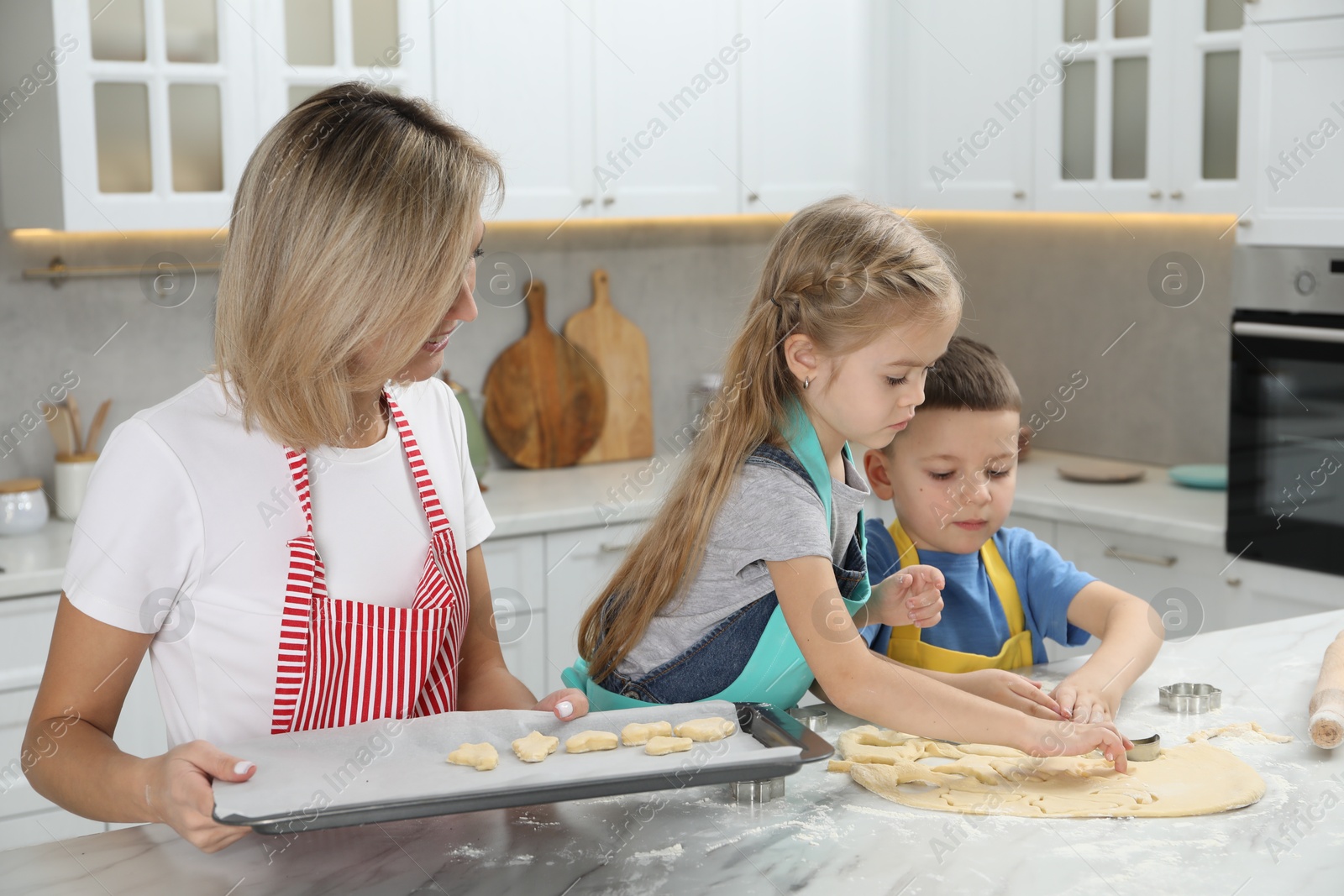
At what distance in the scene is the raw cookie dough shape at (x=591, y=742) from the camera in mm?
990

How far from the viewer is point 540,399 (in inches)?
122

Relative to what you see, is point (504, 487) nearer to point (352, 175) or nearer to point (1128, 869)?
point (352, 175)

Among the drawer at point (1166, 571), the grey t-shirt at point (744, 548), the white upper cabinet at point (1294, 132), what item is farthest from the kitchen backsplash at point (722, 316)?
the grey t-shirt at point (744, 548)

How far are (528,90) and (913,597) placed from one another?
5.88ft

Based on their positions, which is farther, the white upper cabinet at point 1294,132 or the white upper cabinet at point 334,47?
the white upper cabinet at point 334,47

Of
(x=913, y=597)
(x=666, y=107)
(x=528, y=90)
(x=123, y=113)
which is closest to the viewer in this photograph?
(x=913, y=597)

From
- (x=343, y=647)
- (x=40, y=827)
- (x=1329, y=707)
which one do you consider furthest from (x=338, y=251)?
(x=40, y=827)

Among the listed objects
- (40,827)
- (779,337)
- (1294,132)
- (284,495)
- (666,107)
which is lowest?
(40,827)

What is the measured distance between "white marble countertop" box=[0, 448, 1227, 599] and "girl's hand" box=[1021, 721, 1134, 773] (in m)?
1.27

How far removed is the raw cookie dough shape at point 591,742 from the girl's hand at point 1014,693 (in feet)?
1.30

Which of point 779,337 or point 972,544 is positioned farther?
point 972,544

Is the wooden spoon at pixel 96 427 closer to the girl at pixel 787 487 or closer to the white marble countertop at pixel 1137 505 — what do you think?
the girl at pixel 787 487

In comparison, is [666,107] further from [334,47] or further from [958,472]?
[958,472]

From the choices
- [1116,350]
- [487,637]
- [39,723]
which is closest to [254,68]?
[487,637]
